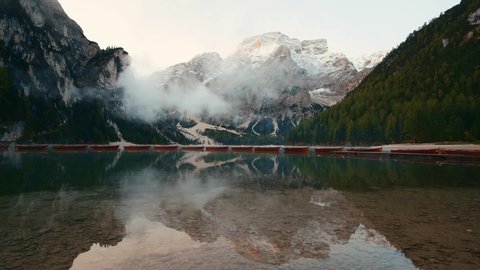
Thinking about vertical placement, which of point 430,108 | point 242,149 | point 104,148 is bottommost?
point 104,148

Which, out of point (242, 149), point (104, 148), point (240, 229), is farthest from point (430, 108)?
point (240, 229)

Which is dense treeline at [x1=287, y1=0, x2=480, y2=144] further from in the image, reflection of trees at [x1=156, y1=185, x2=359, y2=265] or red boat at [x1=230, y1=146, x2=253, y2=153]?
reflection of trees at [x1=156, y1=185, x2=359, y2=265]

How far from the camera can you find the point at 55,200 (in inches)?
1037

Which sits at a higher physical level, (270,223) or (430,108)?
(430,108)

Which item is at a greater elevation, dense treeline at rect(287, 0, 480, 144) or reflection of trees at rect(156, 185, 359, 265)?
dense treeline at rect(287, 0, 480, 144)

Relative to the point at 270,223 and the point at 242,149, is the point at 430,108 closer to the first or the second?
the point at 242,149

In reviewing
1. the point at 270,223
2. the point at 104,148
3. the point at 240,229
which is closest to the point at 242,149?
the point at 104,148

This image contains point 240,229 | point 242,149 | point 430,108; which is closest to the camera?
point 240,229

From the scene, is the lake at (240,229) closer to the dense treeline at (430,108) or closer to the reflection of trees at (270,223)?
the reflection of trees at (270,223)

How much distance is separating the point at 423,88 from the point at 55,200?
18645 centimetres

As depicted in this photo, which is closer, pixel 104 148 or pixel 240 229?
pixel 240 229

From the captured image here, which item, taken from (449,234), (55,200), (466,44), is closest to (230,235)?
(449,234)

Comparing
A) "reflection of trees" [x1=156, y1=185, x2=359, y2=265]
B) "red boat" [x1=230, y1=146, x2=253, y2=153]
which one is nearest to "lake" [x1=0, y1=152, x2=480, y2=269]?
"reflection of trees" [x1=156, y1=185, x2=359, y2=265]

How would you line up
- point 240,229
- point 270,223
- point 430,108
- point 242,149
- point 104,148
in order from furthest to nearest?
point 242,149, point 104,148, point 430,108, point 270,223, point 240,229
